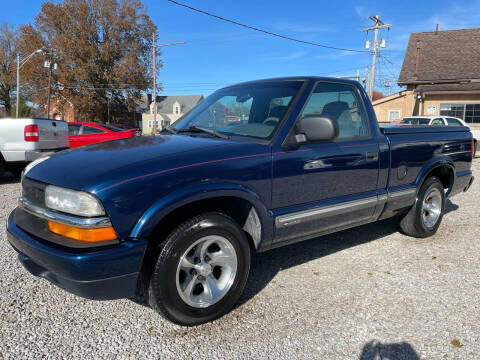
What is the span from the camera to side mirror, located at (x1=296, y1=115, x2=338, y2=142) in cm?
289

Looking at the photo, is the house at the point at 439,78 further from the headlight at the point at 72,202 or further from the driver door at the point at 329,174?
the headlight at the point at 72,202

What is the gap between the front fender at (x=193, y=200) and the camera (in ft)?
7.40

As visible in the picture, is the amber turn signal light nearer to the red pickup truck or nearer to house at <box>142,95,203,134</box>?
the red pickup truck

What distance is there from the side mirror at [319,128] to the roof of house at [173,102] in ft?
214

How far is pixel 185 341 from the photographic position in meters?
2.48

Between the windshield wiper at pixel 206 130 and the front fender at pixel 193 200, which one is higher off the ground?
the windshield wiper at pixel 206 130

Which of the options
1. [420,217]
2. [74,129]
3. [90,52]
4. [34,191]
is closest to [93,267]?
[34,191]

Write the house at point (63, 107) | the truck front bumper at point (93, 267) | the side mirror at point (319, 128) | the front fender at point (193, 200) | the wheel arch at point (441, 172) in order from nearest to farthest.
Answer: the truck front bumper at point (93, 267) < the front fender at point (193, 200) < the side mirror at point (319, 128) < the wheel arch at point (441, 172) < the house at point (63, 107)

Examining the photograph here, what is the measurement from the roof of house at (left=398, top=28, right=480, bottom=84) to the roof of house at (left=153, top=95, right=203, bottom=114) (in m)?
45.4

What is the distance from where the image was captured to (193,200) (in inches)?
96.3

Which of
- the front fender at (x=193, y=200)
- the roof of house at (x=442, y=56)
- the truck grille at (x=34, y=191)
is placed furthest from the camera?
the roof of house at (x=442, y=56)

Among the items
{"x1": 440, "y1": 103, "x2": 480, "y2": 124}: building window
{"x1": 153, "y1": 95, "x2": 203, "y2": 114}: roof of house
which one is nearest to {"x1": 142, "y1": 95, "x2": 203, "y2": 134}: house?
{"x1": 153, "y1": 95, "x2": 203, "y2": 114}: roof of house

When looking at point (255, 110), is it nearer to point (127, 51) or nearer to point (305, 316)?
point (305, 316)

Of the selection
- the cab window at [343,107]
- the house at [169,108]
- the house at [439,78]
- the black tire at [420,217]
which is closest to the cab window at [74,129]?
the cab window at [343,107]
